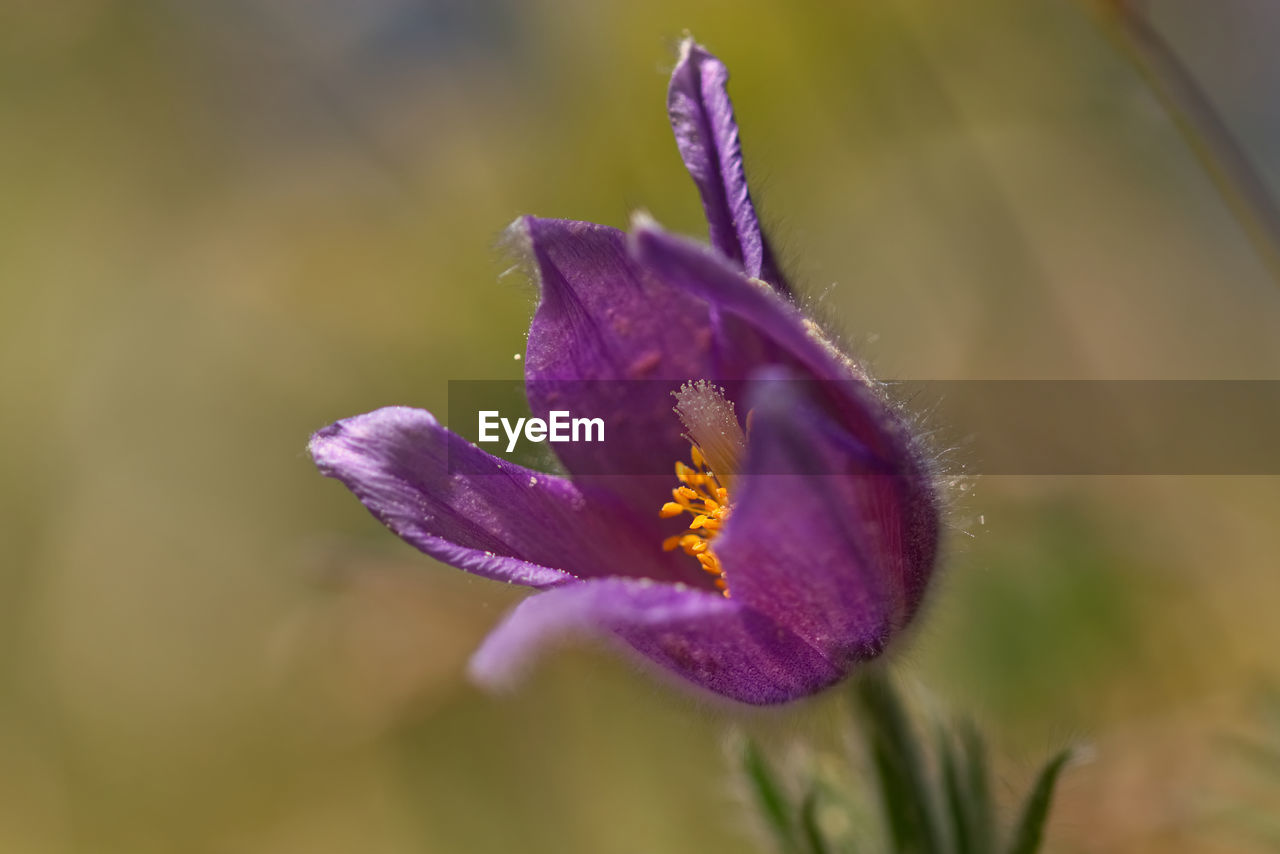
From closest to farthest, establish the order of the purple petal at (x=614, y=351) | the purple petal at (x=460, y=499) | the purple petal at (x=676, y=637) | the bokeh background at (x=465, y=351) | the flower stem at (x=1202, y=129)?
1. the purple petal at (x=676, y=637)
2. the purple petal at (x=460, y=499)
3. the purple petal at (x=614, y=351)
4. the flower stem at (x=1202, y=129)
5. the bokeh background at (x=465, y=351)

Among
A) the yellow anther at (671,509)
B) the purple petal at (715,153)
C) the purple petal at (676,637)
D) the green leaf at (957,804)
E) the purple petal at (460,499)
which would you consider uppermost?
the purple petal at (715,153)

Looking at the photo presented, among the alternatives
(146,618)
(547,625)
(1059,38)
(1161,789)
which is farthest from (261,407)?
(547,625)

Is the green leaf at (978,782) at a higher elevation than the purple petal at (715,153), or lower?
lower

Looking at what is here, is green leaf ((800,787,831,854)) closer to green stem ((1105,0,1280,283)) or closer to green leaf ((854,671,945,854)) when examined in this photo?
green leaf ((854,671,945,854))

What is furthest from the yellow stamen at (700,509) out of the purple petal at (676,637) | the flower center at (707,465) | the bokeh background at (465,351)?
the bokeh background at (465,351)

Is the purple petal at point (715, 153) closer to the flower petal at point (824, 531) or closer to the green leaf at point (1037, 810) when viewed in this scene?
the flower petal at point (824, 531)

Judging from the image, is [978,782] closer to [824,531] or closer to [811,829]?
[811,829]
